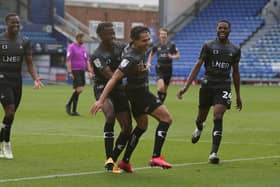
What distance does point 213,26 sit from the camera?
57.5m

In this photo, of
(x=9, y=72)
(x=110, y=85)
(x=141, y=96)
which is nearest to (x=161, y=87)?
(x=9, y=72)

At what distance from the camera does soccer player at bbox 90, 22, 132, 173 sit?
447 inches

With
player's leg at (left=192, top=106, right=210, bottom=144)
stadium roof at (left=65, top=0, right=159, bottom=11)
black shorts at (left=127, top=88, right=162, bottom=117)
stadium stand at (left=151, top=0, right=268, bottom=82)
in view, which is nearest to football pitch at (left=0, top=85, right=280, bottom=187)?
player's leg at (left=192, top=106, right=210, bottom=144)

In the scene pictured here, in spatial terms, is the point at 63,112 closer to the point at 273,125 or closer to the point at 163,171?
the point at 273,125

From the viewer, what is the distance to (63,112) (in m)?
23.9

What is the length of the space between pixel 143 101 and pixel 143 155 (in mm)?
2473

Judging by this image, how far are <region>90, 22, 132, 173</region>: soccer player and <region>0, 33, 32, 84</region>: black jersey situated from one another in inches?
73.4

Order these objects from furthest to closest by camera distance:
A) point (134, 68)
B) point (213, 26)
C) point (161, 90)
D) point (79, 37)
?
1. point (213, 26)
2. point (161, 90)
3. point (79, 37)
4. point (134, 68)

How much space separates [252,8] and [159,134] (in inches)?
1870

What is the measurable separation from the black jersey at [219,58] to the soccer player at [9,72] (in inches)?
114

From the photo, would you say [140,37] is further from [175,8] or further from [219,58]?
[175,8]

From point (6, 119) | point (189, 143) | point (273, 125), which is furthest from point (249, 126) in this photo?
point (6, 119)

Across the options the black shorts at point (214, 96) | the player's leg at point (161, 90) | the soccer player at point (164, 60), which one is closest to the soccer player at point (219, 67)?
the black shorts at point (214, 96)

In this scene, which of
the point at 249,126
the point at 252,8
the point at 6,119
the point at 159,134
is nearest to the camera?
the point at 159,134
